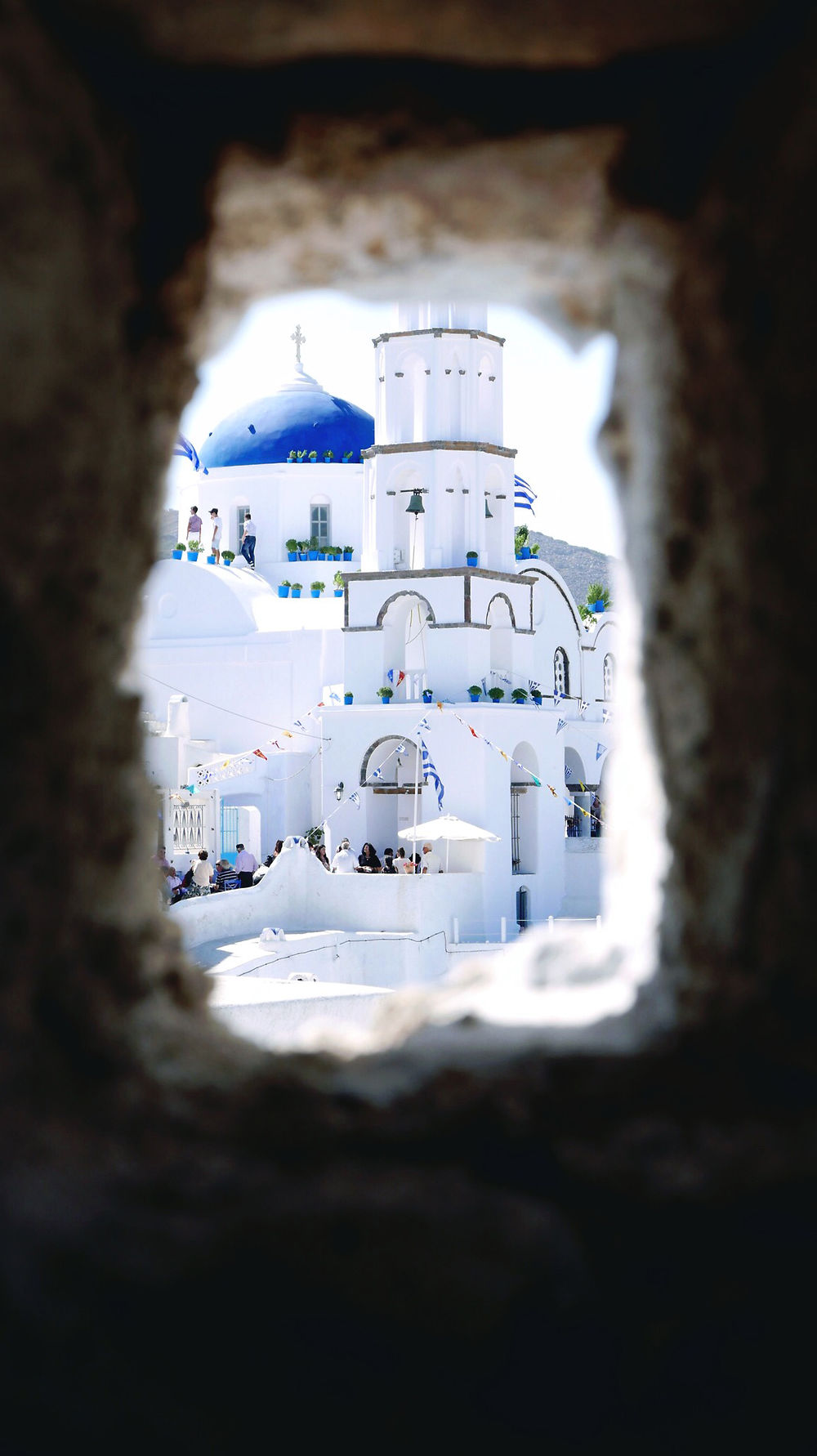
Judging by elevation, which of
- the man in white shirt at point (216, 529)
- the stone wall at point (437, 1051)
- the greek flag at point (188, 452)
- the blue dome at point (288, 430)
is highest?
the blue dome at point (288, 430)

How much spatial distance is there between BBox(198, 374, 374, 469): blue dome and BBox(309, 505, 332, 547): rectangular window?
1.11m

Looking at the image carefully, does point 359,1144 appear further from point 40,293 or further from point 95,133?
point 95,133

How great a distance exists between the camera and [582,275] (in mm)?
2471

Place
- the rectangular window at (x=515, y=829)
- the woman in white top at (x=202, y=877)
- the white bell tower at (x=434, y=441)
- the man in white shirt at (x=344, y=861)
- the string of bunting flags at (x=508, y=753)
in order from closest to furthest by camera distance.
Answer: the woman in white top at (x=202, y=877) → the man in white shirt at (x=344, y=861) → the string of bunting flags at (x=508, y=753) → the white bell tower at (x=434, y=441) → the rectangular window at (x=515, y=829)

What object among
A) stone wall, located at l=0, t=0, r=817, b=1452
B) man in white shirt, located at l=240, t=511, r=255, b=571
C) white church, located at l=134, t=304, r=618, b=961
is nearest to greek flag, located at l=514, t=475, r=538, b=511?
white church, located at l=134, t=304, r=618, b=961

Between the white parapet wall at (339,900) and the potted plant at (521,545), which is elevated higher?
the potted plant at (521,545)

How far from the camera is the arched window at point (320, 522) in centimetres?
2817

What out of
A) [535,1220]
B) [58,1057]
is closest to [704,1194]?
[535,1220]

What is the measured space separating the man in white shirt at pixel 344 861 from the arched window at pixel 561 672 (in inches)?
229

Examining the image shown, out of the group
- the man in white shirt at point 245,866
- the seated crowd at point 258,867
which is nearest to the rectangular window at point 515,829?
the seated crowd at point 258,867

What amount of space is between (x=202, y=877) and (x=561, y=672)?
9.76 m

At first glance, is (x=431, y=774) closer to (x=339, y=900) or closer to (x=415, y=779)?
(x=415, y=779)

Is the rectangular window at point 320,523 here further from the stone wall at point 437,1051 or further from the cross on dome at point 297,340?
the stone wall at point 437,1051

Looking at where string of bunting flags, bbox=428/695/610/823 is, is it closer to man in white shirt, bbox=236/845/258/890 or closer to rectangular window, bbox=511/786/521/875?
rectangular window, bbox=511/786/521/875
